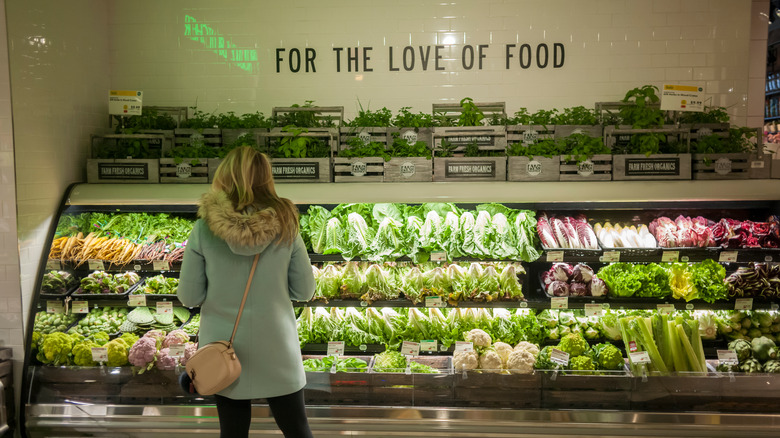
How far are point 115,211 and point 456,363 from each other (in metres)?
3.06

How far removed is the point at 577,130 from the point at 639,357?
69.3 inches

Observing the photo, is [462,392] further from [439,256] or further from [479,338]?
[439,256]

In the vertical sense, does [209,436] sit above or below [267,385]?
below

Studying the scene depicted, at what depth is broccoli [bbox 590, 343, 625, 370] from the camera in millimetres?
3977

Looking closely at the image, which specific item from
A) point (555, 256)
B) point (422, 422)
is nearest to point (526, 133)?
point (555, 256)

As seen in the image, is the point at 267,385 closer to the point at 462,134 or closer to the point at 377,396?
the point at 377,396

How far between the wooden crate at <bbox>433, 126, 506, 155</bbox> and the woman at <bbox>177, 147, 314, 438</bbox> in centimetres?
179

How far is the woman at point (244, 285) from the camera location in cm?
288

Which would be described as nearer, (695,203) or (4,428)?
(4,428)

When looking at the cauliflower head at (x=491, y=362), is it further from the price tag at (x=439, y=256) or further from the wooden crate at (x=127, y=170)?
the wooden crate at (x=127, y=170)

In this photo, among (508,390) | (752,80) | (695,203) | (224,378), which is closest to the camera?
(224,378)

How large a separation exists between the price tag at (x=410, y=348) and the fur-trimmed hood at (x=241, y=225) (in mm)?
1666

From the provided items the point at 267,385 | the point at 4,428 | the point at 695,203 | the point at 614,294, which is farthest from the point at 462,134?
the point at 4,428

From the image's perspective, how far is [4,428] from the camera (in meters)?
4.04
